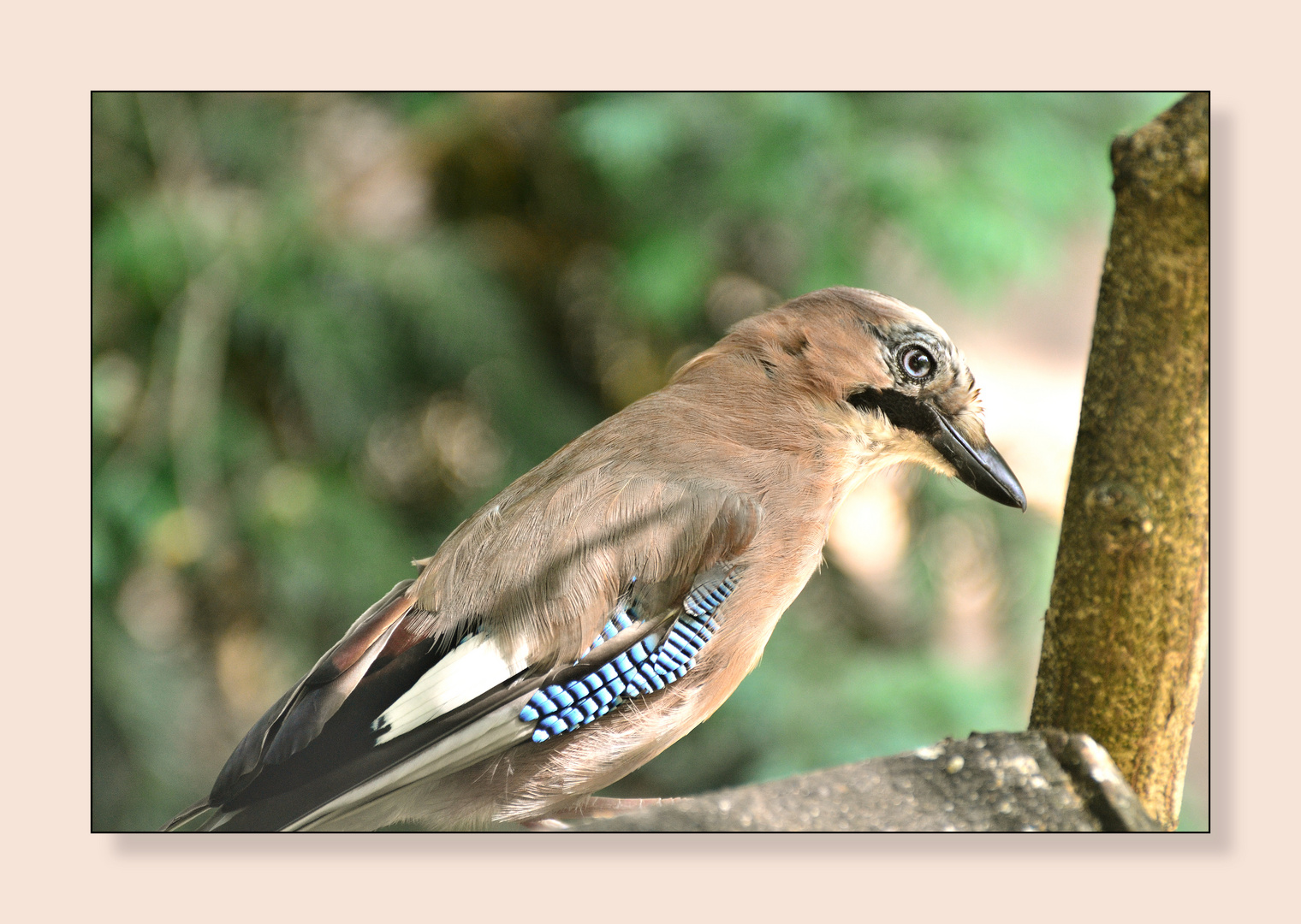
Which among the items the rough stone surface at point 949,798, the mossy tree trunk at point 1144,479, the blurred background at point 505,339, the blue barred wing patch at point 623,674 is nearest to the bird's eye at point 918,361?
the mossy tree trunk at point 1144,479

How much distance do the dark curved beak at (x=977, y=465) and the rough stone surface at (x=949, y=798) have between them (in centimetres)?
41

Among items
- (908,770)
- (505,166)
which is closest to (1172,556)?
(908,770)

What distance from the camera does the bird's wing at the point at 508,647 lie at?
1.68 meters

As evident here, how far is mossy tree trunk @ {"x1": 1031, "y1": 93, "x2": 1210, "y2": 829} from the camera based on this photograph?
1.83m

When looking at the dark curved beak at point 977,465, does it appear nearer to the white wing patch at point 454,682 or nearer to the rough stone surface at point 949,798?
the rough stone surface at point 949,798

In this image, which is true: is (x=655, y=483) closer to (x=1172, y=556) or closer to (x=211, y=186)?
(x=1172, y=556)

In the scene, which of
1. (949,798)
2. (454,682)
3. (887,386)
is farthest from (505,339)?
(949,798)

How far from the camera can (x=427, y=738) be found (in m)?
1.68

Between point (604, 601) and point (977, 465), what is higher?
point (977, 465)

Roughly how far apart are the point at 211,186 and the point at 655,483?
2032 mm

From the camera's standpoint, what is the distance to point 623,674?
1.72 metres

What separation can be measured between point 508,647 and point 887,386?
0.73 meters

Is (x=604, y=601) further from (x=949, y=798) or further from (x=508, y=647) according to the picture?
(x=949, y=798)

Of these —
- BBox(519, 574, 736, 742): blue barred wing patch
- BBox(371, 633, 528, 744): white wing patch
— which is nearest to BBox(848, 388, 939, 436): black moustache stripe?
BBox(519, 574, 736, 742): blue barred wing patch
